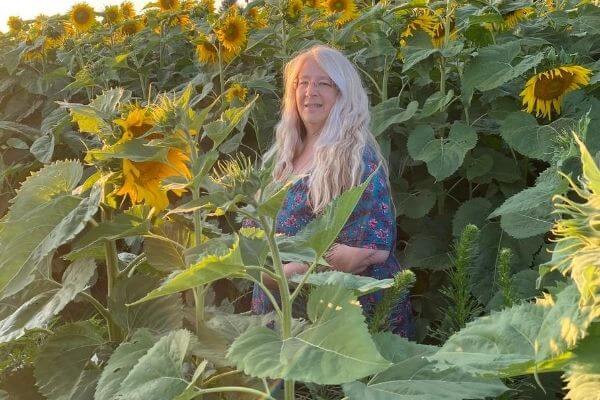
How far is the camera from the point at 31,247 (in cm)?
100

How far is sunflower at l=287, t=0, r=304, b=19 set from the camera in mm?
3076

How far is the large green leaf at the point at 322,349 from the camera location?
657mm

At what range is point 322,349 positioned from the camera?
0.71m

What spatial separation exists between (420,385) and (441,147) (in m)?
1.63

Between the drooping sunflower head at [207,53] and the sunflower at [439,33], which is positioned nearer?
the sunflower at [439,33]

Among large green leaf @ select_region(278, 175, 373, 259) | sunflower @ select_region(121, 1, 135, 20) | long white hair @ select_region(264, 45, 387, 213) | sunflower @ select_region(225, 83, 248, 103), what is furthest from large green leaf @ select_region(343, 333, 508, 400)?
sunflower @ select_region(121, 1, 135, 20)

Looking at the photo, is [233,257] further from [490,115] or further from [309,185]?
[490,115]

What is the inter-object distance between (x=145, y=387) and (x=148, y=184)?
0.32 meters

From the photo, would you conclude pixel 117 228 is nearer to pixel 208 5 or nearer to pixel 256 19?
pixel 256 19

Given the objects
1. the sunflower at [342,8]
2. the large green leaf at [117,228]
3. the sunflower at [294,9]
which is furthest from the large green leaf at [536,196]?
the sunflower at [342,8]

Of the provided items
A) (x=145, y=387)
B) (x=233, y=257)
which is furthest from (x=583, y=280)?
(x=145, y=387)

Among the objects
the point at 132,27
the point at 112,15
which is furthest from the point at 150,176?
the point at 132,27

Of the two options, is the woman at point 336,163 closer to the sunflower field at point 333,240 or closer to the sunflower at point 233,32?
the sunflower field at point 333,240

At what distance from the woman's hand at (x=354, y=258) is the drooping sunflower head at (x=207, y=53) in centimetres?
138
